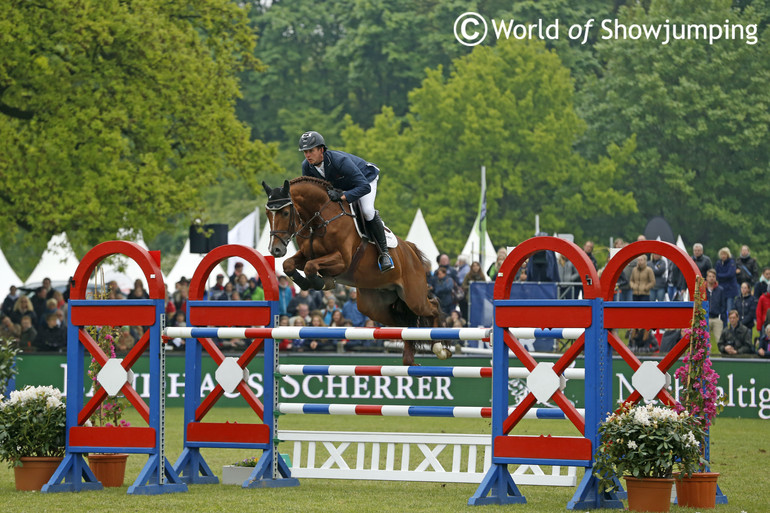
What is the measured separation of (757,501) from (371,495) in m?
3.04

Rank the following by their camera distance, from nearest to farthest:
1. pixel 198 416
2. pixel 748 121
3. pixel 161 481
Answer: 1. pixel 161 481
2. pixel 198 416
3. pixel 748 121

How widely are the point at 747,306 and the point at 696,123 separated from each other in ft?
85.7

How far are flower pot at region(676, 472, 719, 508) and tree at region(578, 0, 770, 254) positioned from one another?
1433 inches

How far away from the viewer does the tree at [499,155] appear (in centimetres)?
4234

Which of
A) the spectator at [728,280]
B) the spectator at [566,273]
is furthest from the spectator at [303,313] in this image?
the spectator at [728,280]

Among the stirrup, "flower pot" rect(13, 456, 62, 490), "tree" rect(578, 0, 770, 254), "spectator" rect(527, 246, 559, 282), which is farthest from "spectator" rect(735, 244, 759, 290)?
"tree" rect(578, 0, 770, 254)

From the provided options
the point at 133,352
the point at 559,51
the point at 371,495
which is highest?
the point at 559,51

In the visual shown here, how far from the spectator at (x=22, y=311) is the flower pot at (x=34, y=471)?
487 inches

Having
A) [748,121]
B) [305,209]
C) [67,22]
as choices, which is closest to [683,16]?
[748,121]

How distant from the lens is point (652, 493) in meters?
8.32

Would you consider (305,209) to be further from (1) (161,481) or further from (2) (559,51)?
(2) (559,51)

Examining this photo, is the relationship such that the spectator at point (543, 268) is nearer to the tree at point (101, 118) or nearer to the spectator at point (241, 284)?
the spectator at point (241, 284)

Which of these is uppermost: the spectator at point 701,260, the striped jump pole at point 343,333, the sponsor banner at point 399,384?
the spectator at point 701,260

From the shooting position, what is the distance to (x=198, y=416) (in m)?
10.5
